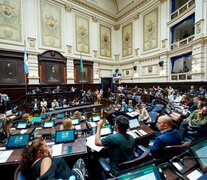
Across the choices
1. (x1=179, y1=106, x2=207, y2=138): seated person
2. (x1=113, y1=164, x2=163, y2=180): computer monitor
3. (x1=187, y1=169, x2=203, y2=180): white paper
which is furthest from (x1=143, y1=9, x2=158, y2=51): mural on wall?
(x1=113, y1=164, x2=163, y2=180): computer monitor

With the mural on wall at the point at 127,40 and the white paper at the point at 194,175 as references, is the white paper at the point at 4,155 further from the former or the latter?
the mural on wall at the point at 127,40

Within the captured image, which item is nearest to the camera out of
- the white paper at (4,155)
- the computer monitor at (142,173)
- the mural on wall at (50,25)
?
the computer monitor at (142,173)

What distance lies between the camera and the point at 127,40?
1756cm

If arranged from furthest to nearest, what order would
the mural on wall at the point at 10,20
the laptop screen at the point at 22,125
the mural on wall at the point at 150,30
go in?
1. the mural on wall at the point at 150,30
2. the mural on wall at the point at 10,20
3. the laptop screen at the point at 22,125

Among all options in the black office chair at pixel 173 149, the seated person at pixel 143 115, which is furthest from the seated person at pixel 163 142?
the seated person at pixel 143 115

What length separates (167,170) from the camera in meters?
1.50

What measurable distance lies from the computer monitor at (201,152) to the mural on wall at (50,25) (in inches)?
535

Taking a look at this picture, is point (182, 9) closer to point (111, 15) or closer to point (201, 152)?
point (111, 15)

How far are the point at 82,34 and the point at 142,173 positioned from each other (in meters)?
15.9

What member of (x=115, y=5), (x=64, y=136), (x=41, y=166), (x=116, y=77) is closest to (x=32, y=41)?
(x=116, y=77)

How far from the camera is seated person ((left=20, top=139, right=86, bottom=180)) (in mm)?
1409

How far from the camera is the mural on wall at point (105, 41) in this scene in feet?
56.5

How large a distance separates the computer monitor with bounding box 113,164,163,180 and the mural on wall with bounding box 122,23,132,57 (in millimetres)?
17221

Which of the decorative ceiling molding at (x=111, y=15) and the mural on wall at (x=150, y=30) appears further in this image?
the decorative ceiling molding at (x=111, y=15)
